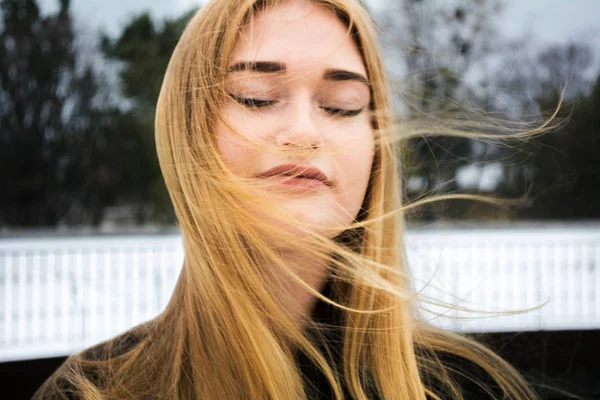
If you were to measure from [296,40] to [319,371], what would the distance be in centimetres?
35

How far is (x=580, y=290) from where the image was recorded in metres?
2.86

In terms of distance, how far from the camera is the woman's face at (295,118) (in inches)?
19.0

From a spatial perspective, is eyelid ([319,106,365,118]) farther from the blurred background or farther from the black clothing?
the blurred background

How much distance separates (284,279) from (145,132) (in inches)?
95.2

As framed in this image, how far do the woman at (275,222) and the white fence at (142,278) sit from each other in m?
1.89

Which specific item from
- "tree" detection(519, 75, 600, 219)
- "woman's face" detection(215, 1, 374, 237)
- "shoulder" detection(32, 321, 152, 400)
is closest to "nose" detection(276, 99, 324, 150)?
"woman's face" detection(215, 1, 374, 237)

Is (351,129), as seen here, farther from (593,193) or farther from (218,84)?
(593,193)

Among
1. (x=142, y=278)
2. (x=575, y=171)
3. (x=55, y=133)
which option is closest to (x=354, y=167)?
(x=142, y=278)

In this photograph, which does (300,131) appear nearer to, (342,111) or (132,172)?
(342,111)

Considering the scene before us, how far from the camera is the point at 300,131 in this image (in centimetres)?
48

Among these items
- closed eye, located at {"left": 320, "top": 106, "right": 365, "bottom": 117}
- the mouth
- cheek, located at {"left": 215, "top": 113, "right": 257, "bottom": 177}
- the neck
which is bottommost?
the neck

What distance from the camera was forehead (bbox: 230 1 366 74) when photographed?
0.50 m

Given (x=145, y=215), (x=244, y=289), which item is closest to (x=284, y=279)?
(x=244, y=289)

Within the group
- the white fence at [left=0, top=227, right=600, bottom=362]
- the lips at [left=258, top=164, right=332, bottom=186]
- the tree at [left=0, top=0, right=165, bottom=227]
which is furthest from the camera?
the tree at [left=0, top=0, right=165, bottom=227]
